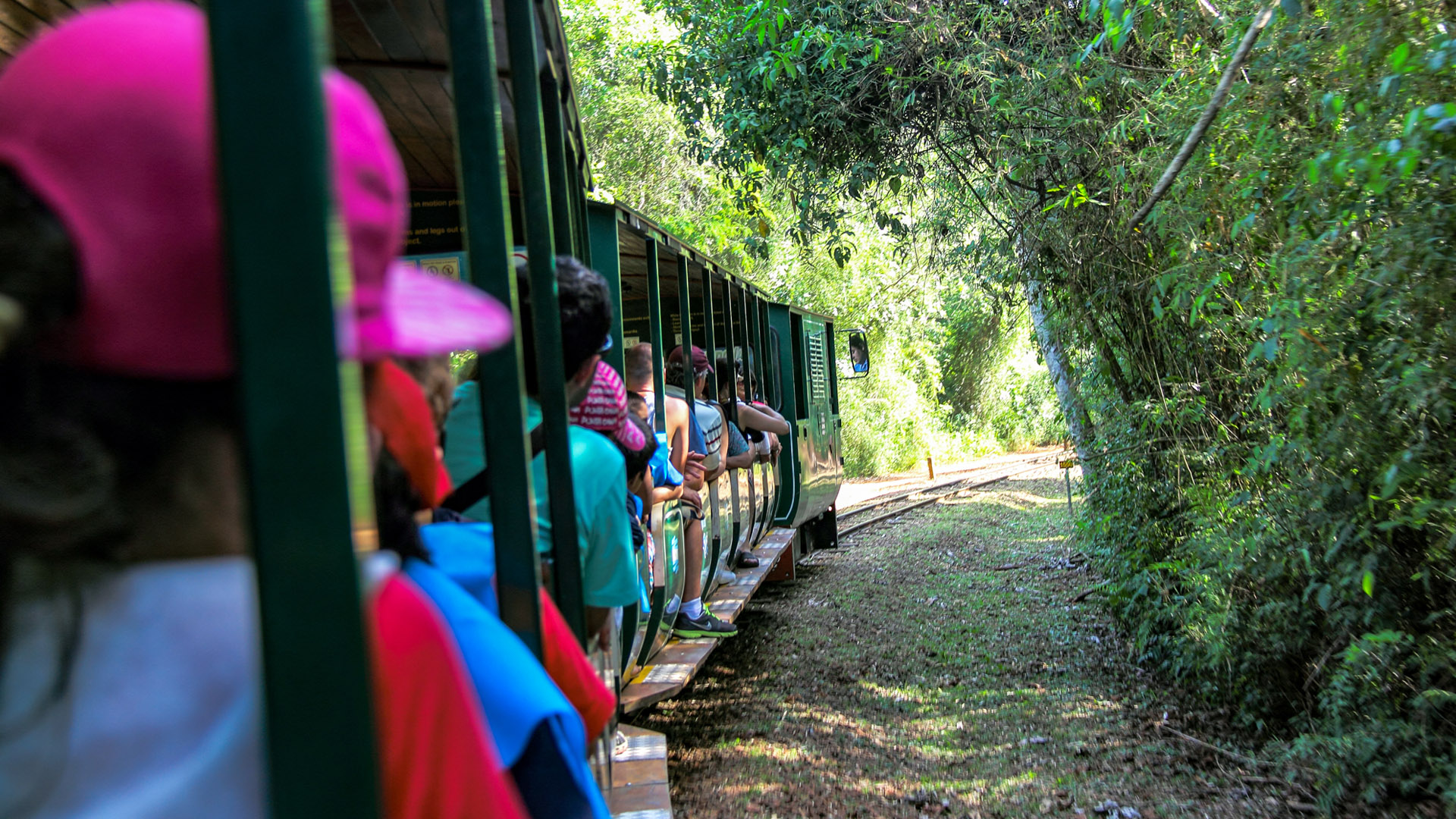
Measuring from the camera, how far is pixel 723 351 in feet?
29.5

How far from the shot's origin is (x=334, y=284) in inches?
28.9

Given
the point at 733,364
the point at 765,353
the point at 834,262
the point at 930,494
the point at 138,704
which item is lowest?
the point at 930,494

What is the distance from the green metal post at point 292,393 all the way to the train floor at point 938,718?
4510mm

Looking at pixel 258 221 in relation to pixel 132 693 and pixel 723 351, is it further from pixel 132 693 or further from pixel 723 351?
pixel 723 351

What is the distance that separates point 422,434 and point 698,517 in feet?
17.8

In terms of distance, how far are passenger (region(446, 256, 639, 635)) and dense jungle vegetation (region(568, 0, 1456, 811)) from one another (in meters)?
2.47

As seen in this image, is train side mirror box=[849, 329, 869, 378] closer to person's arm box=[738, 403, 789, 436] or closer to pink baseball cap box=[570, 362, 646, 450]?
person's arm box=[738, 403, 789, 436]

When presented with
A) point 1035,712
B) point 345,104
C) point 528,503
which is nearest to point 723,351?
point 1035,712

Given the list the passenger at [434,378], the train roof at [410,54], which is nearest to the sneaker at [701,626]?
the train roof at [410,54]

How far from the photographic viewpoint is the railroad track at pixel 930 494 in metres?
17.1

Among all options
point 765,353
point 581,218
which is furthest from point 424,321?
point 765,353

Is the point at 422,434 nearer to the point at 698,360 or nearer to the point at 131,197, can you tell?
the point at 131,197

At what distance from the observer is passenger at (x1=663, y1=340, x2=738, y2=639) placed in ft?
21.2

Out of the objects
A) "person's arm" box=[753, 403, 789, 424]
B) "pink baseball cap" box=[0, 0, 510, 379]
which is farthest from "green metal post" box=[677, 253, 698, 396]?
"pink baseball cap" box=[0, 0, 510, 379]
